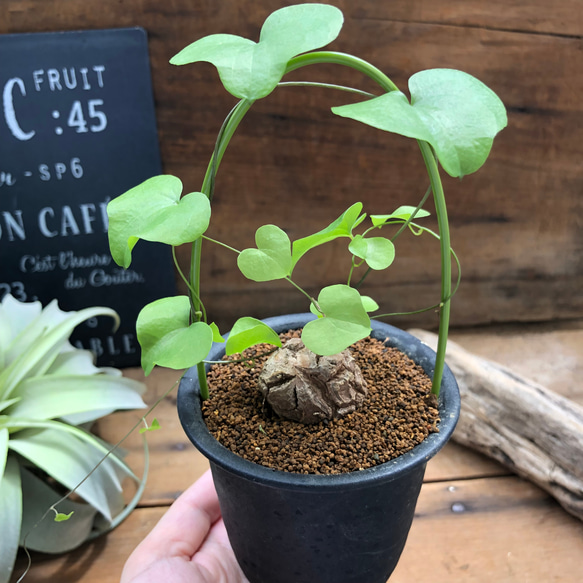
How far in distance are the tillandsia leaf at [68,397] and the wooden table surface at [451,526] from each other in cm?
11

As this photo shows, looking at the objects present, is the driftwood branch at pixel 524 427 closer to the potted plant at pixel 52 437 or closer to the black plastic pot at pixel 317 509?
the black plastic pot at pixel 317 509

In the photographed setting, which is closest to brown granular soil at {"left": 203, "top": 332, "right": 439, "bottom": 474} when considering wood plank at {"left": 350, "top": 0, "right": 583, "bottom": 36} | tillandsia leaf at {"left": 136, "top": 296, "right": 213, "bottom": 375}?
tillandsia leaf at {"left": 136, "top": 296, "right": 213, "bottom": 375}

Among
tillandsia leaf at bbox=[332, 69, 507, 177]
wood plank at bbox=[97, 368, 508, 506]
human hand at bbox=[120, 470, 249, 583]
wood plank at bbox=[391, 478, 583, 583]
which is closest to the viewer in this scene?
tillandsia leaf at bbox=[332, 69, 507, 177]

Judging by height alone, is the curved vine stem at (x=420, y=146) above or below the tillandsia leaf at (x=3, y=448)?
above

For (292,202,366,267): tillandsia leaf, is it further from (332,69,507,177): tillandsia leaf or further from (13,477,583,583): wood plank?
(13,477,583,583): wood plank

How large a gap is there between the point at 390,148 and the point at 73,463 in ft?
2.19

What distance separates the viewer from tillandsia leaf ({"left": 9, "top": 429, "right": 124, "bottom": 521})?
70 cm

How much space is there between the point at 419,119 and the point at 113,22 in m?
0.65

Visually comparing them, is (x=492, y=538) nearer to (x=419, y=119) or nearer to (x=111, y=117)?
(x=419, y=119)

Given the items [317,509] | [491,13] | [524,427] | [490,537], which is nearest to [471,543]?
[490,537]

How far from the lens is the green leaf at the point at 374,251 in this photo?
47 centimetres

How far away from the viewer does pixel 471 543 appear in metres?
0.73

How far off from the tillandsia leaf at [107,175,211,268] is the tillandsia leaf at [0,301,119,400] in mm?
476

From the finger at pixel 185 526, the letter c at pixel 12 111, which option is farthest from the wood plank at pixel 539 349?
the letter c at pixel 12 111
